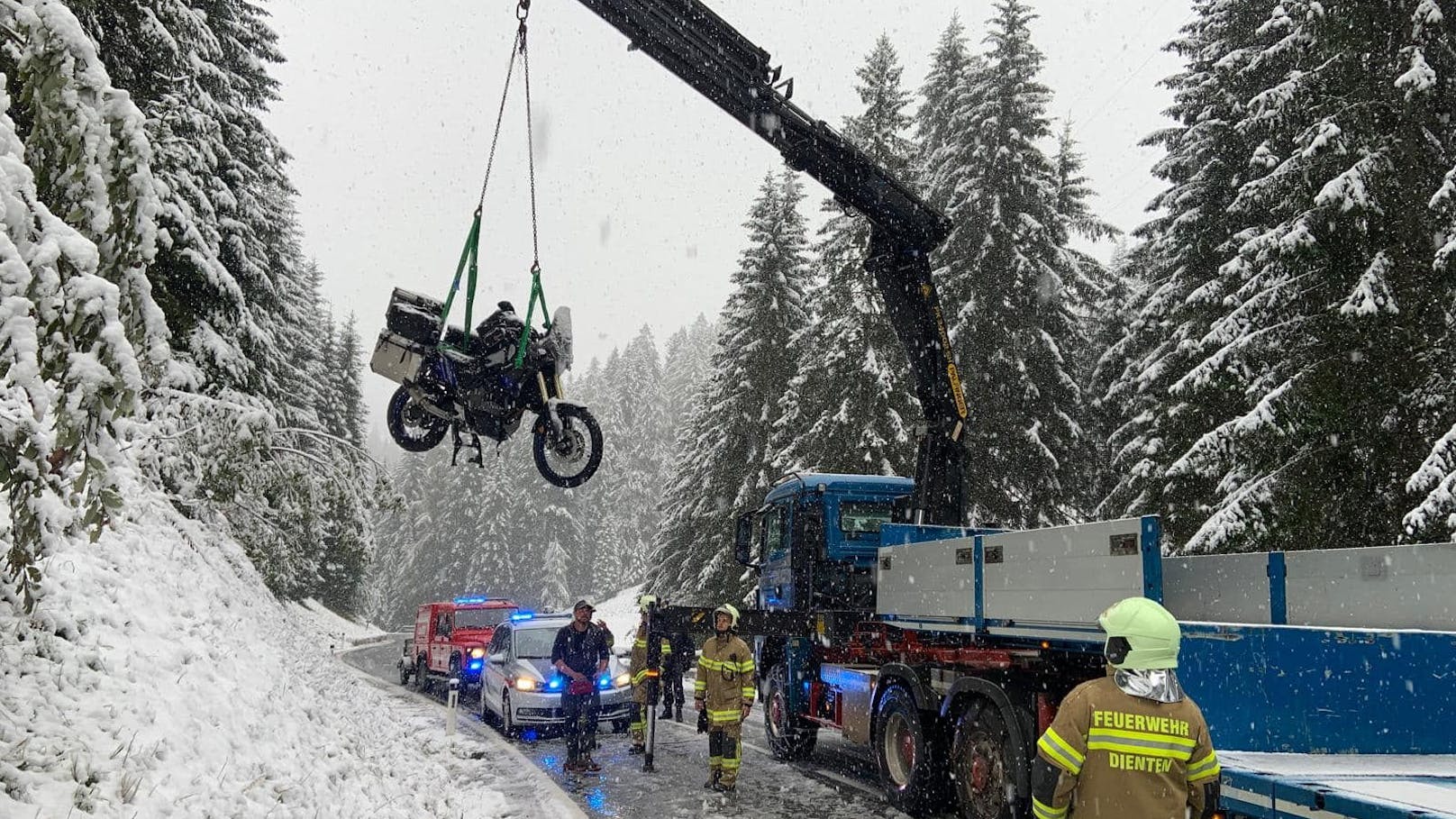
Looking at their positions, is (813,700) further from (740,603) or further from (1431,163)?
(740,603)

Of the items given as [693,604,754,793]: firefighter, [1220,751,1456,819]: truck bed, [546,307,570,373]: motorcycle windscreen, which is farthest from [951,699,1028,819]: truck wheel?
[546,307,570,373]: motorcycle windscreen

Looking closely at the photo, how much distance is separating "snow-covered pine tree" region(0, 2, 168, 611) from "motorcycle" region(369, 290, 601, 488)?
21.2ft

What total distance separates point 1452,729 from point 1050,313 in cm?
1933

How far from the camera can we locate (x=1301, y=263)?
12875 millimetres

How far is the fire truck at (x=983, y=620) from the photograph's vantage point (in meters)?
4.77

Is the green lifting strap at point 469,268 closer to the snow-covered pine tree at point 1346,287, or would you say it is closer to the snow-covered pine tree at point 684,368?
the snow-covered pine tree at point 1346,287

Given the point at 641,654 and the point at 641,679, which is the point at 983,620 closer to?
the point at 641,679

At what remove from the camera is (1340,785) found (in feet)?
12.8

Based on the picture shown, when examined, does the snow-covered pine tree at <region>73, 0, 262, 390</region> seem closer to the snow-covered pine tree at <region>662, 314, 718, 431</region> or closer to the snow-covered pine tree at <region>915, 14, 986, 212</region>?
the snow-covered pine tree at <region>915, 14, 986, 212</region>

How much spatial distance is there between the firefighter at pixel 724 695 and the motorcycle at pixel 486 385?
229 centimetres

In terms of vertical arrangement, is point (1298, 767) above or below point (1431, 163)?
below

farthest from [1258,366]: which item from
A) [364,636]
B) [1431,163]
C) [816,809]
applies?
[364,636]

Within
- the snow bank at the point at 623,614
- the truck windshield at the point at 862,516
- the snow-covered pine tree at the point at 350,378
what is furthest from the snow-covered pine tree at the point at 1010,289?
the snow-covered pine tree at the point at 350,378

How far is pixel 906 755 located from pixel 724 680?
199 cm
